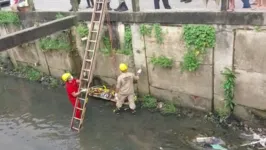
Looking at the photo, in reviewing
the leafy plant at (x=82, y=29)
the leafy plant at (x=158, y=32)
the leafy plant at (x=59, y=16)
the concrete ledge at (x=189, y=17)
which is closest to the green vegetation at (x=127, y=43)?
the concrete ledge at (x=189, y=17)

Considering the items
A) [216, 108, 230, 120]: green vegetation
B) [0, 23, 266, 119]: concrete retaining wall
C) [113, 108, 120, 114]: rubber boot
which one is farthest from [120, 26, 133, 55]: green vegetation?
[216, 108, 230, 120]: green vegetation

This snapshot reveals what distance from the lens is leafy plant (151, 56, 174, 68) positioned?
862cm

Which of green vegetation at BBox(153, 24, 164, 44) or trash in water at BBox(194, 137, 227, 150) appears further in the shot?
green vegetation at BBox(153, 24, 164, 44)

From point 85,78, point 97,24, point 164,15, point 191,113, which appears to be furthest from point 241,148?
point 97,24

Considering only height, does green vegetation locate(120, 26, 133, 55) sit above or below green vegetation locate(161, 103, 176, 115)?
above

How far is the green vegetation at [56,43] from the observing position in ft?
35.7

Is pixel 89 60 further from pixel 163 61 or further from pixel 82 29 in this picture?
pixel 163 61

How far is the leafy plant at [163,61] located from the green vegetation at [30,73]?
17.7 ft

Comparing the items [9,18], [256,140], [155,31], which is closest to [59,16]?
[9,18]

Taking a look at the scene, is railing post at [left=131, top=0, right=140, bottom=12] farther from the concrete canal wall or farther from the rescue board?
the rescue board

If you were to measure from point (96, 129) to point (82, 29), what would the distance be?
333 centimetres

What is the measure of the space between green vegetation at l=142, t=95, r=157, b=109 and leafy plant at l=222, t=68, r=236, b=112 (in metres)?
2.19

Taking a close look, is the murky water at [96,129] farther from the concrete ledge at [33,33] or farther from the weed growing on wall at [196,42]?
the concrete ledge at [33,33]

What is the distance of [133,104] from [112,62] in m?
1.66
